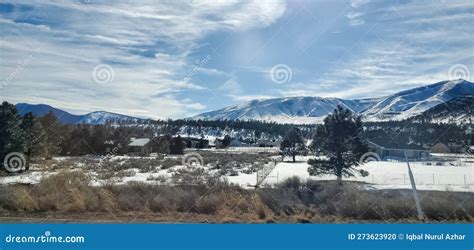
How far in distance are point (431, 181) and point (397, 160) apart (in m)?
12.5

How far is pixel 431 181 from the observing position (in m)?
20.1

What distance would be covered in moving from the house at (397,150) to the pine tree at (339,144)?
349 inches

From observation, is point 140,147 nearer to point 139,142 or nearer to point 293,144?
point 139,142

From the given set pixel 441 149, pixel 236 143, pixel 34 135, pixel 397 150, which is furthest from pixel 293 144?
pixel 236 143

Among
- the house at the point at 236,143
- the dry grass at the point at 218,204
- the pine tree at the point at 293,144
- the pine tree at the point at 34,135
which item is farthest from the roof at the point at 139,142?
the dry grass at the point at 218,204

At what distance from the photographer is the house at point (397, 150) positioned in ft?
99.1

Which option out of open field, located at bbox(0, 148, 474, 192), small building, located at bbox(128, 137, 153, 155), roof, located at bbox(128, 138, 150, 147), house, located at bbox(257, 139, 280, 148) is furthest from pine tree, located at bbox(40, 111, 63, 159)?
Result: house, located at bbox(257, 139, 280, 148)

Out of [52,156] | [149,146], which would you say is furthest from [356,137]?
[149,146]

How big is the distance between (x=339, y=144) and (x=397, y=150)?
44.1ft

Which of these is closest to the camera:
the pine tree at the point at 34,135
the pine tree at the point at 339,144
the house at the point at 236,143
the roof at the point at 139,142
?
the pine tree at the point at 339,144

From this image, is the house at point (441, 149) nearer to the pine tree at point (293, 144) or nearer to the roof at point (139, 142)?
the pine tree at point (293, 144)

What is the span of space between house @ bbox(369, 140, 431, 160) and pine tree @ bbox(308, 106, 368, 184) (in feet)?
29.1

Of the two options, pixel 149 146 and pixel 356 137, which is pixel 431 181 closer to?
pixel 356 137

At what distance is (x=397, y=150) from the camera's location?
103 ft
